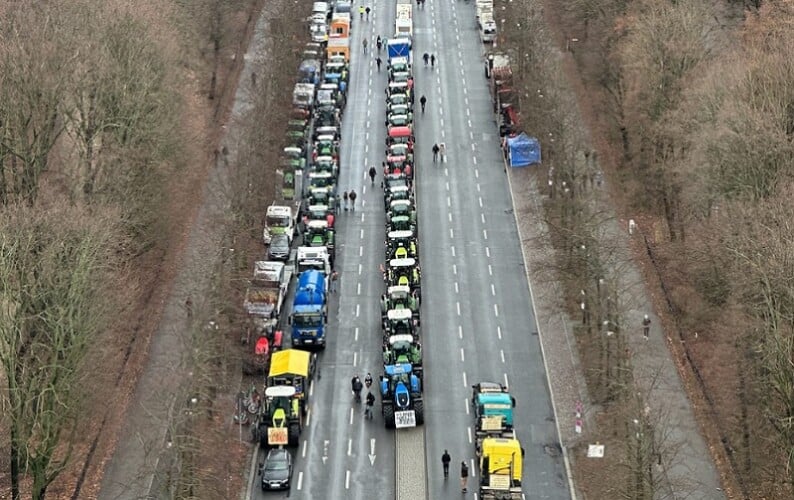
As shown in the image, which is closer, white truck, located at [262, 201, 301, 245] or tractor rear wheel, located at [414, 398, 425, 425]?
tractor rear wheel, located at [414, 398, 425, 425]

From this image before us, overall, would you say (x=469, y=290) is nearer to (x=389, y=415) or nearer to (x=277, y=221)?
(x=277, y=221)

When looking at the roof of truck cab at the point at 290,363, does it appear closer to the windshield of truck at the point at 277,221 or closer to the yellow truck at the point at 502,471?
the yellow truck at the point at 502,471

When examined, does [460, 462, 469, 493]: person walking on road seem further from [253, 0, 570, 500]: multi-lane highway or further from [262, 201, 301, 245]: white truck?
[262, 201, 301, 245]: white truck

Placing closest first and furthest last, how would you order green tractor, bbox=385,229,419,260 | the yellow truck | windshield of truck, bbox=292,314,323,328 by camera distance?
1. the yellow truck
2. windshield of truck, bbox=292,314,323,328
3. green tractor, bbox=385,229,419,260

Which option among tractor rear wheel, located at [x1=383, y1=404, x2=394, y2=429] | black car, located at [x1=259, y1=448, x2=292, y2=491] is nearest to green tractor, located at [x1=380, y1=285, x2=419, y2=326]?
tractor rear wheel, located at [x1=383, y1=404, x2=394, y2=429]

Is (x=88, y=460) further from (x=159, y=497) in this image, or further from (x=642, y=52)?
(x=642, y=52)
